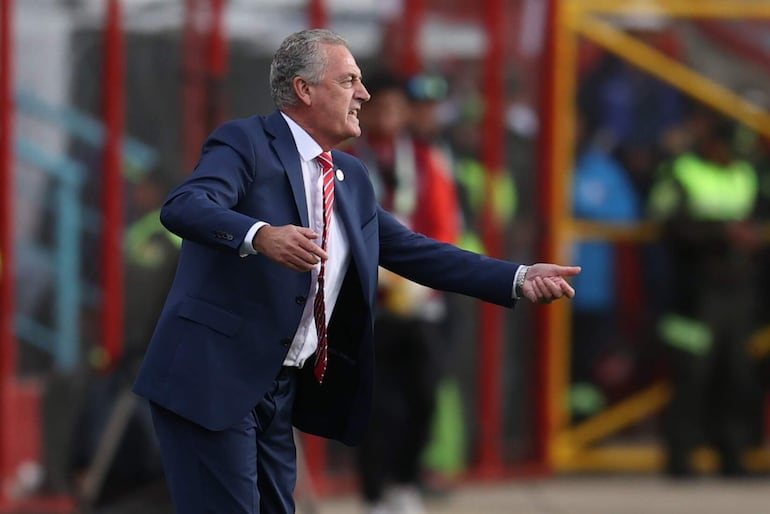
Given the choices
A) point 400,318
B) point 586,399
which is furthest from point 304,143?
point 586,399

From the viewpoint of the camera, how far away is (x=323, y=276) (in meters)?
4.84

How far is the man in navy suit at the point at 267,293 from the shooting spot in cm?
473

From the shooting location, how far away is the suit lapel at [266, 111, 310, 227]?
4762 mm

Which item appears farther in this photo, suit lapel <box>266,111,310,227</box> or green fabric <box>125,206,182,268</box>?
green fabric <box>125,206,182,268</box>

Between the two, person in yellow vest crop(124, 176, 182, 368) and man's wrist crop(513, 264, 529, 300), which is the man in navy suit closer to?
man's wrist crop(513, 264, 529, 300)

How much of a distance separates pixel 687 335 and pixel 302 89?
5822 mm

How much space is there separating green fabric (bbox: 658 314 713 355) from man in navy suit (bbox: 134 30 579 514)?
5469 mm

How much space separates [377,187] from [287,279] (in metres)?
3.58

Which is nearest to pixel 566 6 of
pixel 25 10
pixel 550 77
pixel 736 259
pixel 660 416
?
pixel 550 77

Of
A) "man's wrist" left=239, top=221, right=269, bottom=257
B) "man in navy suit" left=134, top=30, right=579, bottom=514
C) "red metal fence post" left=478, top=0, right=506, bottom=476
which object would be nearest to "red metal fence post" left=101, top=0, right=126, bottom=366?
"red metal fence post" left=478, top=0, right=506, bottom=476

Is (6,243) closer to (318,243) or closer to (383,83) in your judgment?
(383,83)

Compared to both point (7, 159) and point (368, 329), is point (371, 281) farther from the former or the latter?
point (7, 159)

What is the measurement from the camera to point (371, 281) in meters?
4.98

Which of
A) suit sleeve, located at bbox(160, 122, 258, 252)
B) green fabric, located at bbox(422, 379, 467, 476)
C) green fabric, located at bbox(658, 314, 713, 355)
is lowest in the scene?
green fabric, located at bbox(422, 379, 467, 476)
